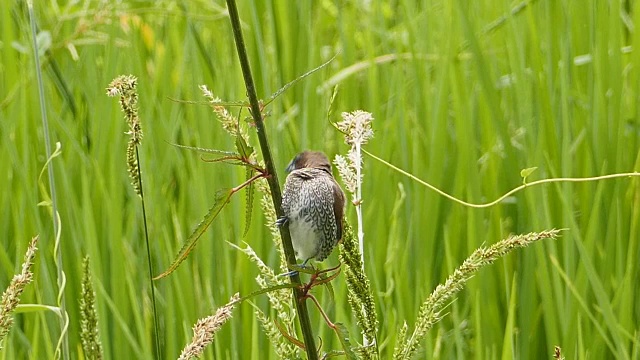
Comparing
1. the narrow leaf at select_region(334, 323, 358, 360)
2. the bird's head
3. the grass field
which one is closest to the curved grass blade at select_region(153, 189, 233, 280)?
the narrow leaf at select_region(334, 323, 358, 360)

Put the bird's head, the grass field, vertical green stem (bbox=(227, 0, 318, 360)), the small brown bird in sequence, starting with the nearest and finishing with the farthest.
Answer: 1. vertical green stem (bbox=(227, 0, 318, 360))
2. the small brown bird
3. the bird's head
4. the grass field

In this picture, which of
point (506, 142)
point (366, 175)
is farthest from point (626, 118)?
point (366, 175)

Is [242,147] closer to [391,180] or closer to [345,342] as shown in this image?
[345,342]

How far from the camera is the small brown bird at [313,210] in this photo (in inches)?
42.2

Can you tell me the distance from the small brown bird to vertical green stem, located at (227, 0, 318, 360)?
0.50 feet

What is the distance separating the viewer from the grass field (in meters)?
1.95

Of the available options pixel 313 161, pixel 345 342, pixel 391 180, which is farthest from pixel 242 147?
pixel 391 180

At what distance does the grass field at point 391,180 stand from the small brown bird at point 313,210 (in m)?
0.59

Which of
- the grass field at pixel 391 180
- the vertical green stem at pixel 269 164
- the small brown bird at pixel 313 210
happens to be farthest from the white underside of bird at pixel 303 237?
the grass field at pixel 391 180

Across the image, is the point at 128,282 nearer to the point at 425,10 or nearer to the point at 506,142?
the point at 506,142

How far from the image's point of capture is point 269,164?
851 millimetres

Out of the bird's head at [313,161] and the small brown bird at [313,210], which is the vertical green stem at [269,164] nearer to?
the small brown bird at [313,210]

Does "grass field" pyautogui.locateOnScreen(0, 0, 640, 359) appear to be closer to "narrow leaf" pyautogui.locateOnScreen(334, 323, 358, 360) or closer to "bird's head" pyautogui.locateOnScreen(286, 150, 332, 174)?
"bird's head" pyautogui.locateOnScreen(286, 150, 332, 174)

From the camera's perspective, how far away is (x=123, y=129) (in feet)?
8.24
